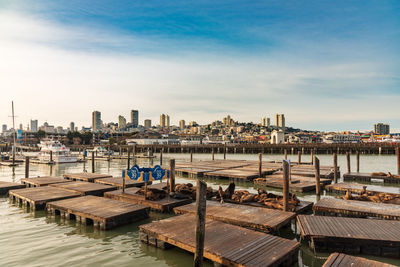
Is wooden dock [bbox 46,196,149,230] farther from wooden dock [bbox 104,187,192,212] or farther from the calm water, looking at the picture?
wooden dock [bbox 104,187,192,212]

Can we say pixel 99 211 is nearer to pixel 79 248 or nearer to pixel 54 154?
pixel 79 248

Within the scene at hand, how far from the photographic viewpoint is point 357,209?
1100 centimetres

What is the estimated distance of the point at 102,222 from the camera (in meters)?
10.4

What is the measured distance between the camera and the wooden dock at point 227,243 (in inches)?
259

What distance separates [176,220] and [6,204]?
11973 mm

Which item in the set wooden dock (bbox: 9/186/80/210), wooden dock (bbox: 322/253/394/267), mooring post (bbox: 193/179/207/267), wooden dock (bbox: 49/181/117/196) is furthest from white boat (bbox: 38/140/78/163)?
wooden dock (bbox: 322/253/394/267)

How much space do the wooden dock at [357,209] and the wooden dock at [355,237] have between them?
4.02 ft

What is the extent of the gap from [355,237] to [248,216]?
3537 mm

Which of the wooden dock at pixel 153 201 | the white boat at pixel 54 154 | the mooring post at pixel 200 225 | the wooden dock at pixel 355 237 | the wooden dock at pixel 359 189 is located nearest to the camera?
the mooring post at pixel 200 225

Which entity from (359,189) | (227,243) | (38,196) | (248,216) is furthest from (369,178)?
(38,196)

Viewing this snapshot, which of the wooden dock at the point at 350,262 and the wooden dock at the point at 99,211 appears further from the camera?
the wooden dock at the point at 99,211

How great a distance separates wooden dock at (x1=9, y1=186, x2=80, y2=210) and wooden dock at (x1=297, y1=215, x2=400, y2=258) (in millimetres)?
12172

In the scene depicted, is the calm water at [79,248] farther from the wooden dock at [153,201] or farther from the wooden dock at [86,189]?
the wooden dock at [86,189]

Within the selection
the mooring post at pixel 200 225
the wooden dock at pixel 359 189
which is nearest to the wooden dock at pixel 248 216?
the mooring post at pixel 200 225
